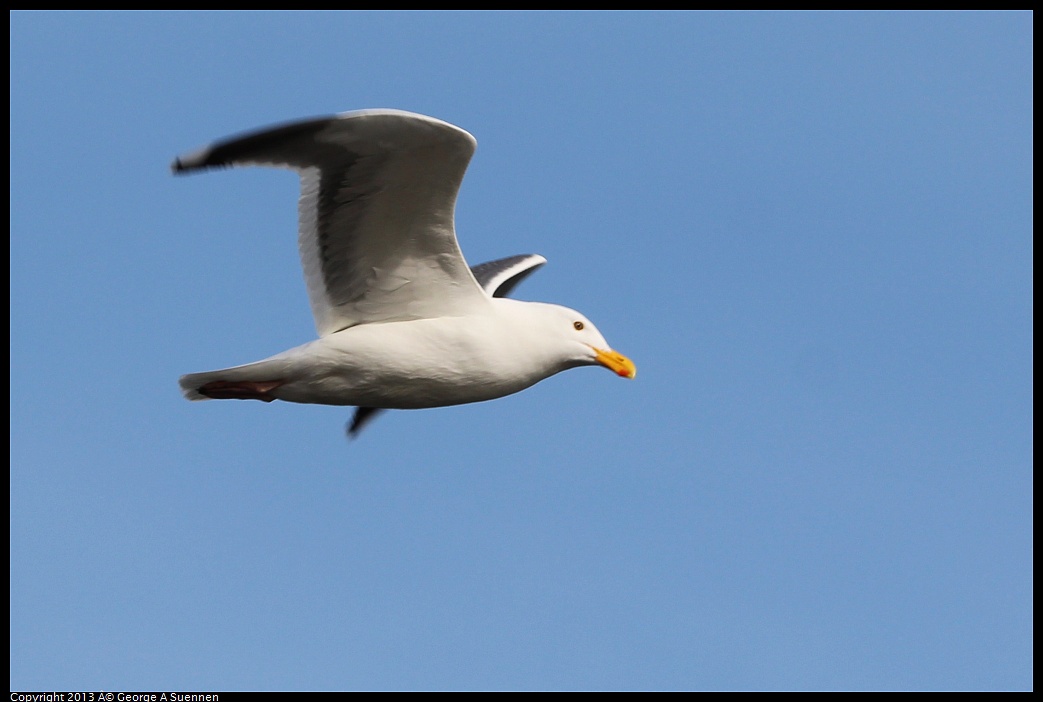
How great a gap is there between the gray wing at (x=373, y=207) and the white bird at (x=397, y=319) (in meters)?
0.01

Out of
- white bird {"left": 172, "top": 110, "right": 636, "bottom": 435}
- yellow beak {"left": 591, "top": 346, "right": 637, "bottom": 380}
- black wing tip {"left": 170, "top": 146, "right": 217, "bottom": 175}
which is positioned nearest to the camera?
black wing tip {"left": 170, "top": 146, "right": 217, "bottom": 175}

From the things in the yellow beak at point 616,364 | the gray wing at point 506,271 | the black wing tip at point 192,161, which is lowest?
the yellow beak at point 616,364

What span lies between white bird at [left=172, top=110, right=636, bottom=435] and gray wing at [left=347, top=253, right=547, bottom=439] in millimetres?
2105

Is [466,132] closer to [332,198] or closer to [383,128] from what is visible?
[383,128]

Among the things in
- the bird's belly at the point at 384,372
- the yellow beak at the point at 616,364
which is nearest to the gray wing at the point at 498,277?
the yellow beak at the point at 616,364

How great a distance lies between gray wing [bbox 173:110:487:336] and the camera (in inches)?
399

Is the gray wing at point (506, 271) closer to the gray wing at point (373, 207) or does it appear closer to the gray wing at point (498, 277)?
the gray wing at point (498, 277)

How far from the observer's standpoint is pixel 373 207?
36.1ft

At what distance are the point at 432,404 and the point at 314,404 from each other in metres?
1.01

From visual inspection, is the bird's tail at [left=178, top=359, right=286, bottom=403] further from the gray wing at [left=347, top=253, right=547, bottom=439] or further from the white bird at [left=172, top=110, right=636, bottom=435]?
the gray wing at [left=347, top=253, right=547, bottom=439]

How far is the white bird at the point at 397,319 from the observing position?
35.7 ft

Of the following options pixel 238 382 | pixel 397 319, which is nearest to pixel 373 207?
pixel 397 319

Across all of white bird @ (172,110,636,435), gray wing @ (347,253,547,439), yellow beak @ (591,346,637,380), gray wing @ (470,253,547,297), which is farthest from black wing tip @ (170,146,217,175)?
gray wing @ (470,253,547,297)

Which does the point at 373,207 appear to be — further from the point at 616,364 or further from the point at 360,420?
the point at 360,420
